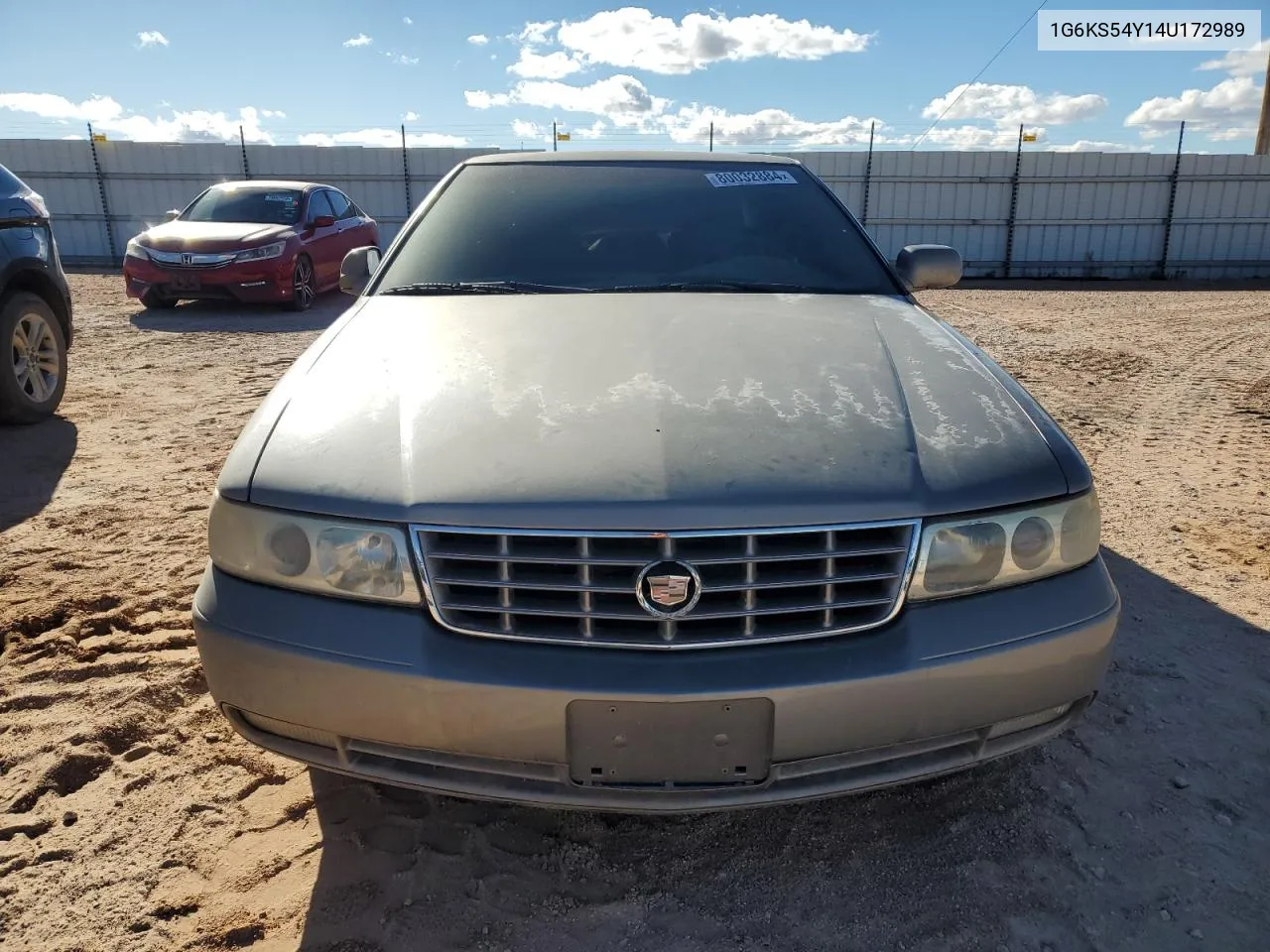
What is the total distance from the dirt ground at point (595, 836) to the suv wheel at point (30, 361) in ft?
6.82

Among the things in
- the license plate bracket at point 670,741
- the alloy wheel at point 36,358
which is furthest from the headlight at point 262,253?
the license plate bracket at point 670,741

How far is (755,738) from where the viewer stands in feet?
5.11

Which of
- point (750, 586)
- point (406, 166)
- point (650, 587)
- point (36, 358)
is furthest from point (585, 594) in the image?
point (406, 166)

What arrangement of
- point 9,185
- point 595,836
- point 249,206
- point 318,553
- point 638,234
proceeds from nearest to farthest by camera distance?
point 318,553, point 595,836, point 638,234, point 9,185, point 249,206

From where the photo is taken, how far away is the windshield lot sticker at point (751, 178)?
10.2 feet

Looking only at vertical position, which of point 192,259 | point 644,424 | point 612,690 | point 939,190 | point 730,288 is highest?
point 939,190

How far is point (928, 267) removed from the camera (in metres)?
3.11

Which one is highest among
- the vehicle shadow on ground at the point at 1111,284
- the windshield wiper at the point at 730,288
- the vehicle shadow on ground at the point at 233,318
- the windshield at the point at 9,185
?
the windshield at the point at 9,185

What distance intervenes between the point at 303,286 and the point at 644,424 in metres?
9.24

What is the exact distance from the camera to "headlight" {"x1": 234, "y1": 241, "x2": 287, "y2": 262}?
9.23m

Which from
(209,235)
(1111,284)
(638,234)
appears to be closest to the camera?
(638,234)

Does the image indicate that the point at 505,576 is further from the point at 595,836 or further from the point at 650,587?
the point at 595,836

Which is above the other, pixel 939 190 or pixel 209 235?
pixel 939 190

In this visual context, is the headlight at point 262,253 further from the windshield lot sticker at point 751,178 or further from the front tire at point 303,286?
the windshield lot sticker at point 751,178
